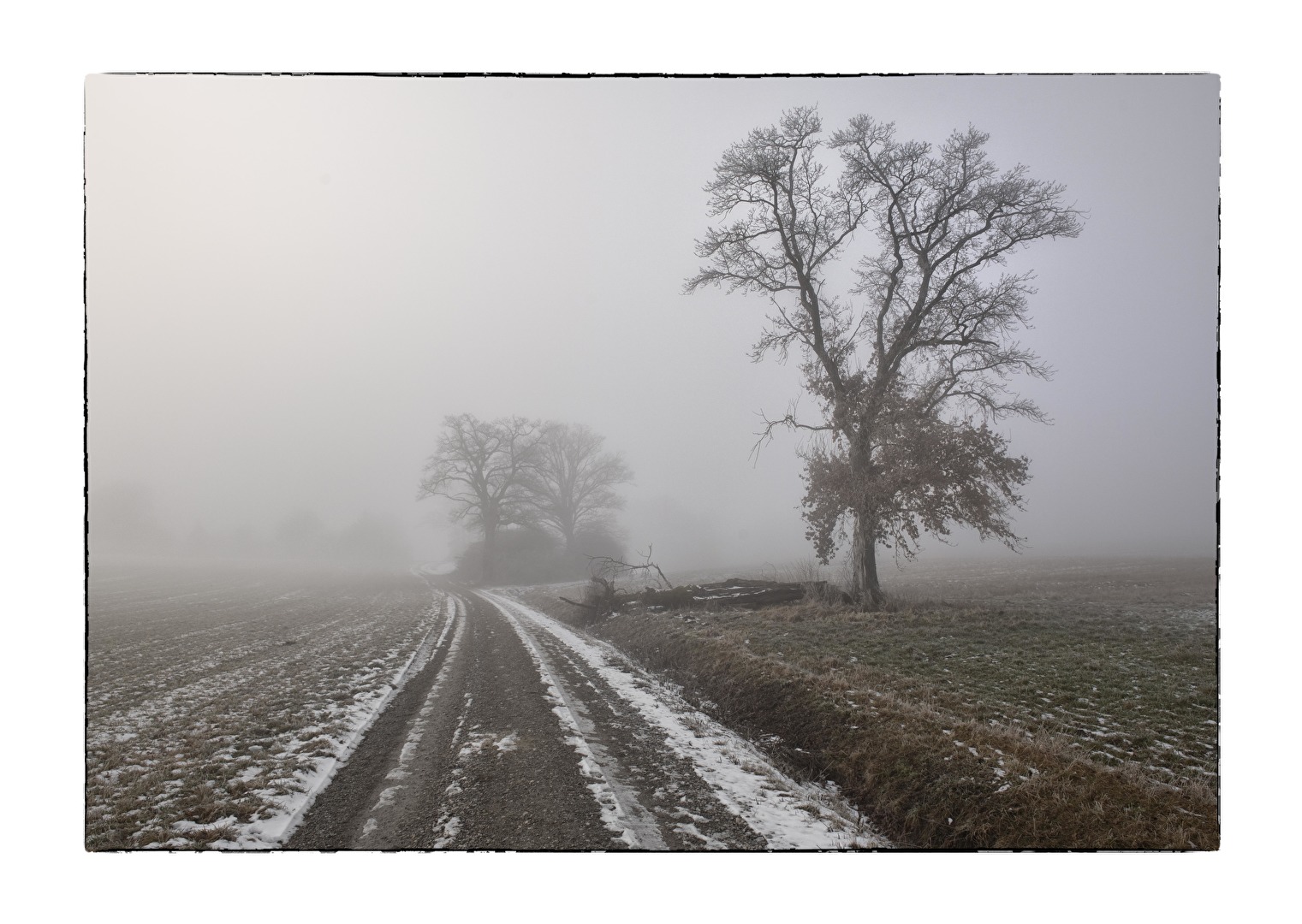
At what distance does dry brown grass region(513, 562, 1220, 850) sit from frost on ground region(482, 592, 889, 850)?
312 millimetres

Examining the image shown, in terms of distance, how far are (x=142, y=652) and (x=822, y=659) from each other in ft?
41.9

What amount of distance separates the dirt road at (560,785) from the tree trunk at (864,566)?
24.6 feet

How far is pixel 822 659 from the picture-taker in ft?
30.9

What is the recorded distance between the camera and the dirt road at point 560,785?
4938 millimetres

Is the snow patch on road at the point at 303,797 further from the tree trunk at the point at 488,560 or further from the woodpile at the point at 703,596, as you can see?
the tree trunk at the point at 488,560

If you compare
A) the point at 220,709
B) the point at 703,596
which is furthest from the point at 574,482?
the point at 220,709

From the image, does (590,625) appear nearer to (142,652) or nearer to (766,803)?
(142,652)

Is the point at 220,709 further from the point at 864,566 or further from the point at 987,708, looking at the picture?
the point at 864,566

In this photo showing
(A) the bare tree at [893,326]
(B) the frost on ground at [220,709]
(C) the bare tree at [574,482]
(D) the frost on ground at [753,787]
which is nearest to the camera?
(D) the frost on ground at [753,787]


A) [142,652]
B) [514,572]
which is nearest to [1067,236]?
[142,652]

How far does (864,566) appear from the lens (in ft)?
47.9

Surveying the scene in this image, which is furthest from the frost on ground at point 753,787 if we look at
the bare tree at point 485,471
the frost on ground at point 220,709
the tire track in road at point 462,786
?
the bare tree at point 485,471

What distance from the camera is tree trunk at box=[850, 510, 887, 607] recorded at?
47.0 ft

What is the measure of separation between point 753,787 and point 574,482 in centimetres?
2719
